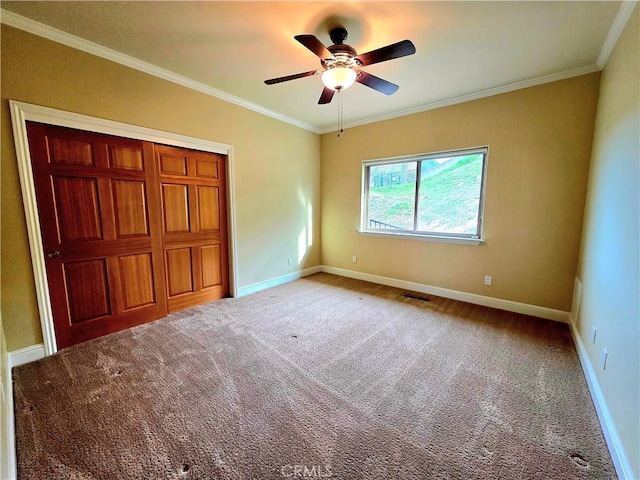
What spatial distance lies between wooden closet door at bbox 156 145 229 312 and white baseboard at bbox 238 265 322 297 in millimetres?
293

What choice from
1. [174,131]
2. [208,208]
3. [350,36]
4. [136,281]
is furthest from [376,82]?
[136,281]

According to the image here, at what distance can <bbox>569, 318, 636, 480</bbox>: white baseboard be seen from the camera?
123 cm

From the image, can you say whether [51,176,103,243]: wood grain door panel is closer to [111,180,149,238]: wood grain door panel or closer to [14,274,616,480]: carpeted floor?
[111,180,149,238]: wood grain door panel

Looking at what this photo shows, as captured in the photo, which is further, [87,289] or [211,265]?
[211,265]

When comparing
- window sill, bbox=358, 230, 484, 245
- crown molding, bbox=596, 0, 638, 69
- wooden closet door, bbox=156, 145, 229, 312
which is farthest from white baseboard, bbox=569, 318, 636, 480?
wooden closet door, bbox=156, 145, 229, 312

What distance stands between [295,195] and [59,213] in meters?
2.91

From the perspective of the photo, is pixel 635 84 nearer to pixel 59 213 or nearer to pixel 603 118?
pixel 603 118

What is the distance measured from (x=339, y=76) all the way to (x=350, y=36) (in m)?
0.43

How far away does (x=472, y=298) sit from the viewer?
3.45 meters

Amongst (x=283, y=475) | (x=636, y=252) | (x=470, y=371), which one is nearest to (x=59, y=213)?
(x=283, y=475)

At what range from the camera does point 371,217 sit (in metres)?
4.46

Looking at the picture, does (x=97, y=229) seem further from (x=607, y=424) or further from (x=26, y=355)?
(x=607, y=424)

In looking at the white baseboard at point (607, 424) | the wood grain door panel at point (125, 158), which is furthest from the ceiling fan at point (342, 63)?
the white baseboard at point (607, 424)

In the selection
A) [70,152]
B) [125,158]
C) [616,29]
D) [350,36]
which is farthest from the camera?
[125,158]
